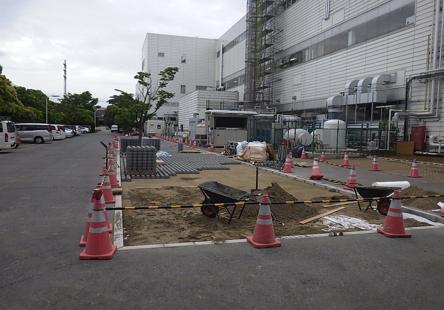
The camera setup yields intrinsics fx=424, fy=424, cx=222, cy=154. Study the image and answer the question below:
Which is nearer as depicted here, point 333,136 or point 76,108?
point 333,136

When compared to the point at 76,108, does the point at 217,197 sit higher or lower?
lower

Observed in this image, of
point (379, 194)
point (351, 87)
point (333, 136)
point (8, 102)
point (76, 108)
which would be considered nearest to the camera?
point (379, 194)

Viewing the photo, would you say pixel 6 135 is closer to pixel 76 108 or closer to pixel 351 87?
pixel 351 87

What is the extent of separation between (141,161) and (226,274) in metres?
10.8

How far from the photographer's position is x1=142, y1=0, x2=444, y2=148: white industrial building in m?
26.3

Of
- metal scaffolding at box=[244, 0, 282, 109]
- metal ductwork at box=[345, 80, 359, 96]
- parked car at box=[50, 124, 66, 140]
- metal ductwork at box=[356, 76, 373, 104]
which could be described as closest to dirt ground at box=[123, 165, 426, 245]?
metal ductwork at box=[356, 76, 373, 104]

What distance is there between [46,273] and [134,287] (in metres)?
1.22

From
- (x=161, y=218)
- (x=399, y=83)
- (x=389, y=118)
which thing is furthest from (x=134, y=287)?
(x=399, y=83)

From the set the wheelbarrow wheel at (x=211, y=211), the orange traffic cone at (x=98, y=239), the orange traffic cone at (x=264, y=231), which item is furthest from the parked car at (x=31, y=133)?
the orange traffic cone at (x=264, y=231)

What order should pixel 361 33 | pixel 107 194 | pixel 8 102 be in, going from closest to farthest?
pixel 107 194, pixel 361 33, pixel 8 102

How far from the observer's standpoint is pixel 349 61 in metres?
34.2

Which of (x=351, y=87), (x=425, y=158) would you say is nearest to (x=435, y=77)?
(x=425, y=158)

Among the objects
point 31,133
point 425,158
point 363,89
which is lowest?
point 425,158

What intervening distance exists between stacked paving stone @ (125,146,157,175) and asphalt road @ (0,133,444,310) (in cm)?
789
